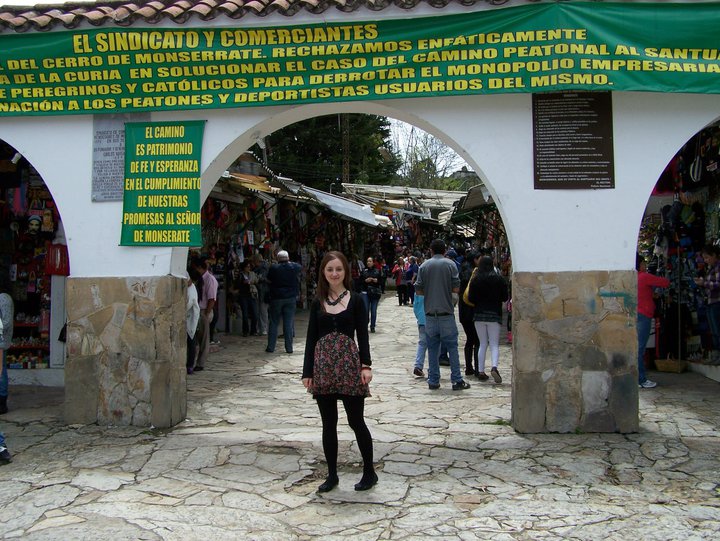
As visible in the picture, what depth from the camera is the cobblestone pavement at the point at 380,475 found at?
429 cm

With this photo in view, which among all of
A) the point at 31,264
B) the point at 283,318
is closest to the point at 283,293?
the point at 283,318

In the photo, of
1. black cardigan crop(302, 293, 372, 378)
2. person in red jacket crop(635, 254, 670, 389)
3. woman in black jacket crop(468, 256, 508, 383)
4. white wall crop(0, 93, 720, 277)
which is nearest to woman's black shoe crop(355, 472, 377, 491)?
black cardigan crop(302, 293, 372, 378)

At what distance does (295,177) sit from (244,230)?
449 inches

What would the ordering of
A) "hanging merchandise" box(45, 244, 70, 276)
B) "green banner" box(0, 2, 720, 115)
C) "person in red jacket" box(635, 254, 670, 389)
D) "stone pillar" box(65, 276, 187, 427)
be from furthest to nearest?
1. "hanging merchandise" box(45, 244, 70, 276)
2. "person in red jacket" box(635, 254, 670, 389)
3. "stone pillar" box(65, 276, 187, 427)
4. "green banner" box(0, 2, 720, 115)

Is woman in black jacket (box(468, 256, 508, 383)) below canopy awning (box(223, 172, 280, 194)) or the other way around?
below

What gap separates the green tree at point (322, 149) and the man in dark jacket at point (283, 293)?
12.8 metres

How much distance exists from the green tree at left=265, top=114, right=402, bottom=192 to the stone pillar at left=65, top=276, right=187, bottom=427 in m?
17.3

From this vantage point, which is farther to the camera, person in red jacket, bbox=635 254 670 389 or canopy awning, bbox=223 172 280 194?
Answer: canopy awning, bbox=223 172 280 194

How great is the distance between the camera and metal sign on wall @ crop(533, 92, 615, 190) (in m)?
6.03

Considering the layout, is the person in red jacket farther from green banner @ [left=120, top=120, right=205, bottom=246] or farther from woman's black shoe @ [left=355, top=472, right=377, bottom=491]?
green banner @ [left=120, top=120, right=205, bottom=246]

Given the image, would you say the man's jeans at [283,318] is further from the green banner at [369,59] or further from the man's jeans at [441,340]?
the green banner at [369,59]

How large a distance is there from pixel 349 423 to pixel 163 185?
10.5ft

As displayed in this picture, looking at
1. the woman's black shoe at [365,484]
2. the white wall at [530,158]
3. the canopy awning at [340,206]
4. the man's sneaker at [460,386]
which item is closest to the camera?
the woman's black shoe at [365,484]

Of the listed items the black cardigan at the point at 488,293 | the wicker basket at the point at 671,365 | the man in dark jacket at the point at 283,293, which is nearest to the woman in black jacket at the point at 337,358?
the black cardigan at the point at 488,293
